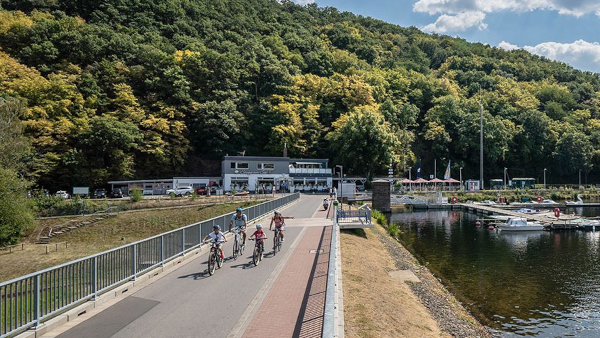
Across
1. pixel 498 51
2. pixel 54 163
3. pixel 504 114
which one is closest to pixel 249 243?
pixel 54 163

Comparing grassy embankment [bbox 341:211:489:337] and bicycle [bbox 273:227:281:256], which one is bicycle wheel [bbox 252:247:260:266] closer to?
bicycle [bbox 273:227:281:256]

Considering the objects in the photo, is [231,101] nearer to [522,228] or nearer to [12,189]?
[12,189]

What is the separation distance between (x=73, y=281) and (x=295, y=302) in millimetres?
5335

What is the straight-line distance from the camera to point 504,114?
9719 centimetres

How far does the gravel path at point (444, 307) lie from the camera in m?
13.0

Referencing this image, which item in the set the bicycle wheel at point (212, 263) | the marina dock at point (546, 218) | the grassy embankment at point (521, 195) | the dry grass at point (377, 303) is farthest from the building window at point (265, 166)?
the bicycle wheel at point (212, 263)

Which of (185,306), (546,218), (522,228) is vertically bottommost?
(522,228)

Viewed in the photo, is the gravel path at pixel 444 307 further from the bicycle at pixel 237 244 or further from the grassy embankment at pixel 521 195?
the grassy embankment at pixel 521 195

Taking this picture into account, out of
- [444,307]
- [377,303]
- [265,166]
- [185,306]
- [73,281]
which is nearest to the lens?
[73,281]

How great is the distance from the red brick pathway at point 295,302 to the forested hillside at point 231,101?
154 feet

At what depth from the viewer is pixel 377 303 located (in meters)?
12.4

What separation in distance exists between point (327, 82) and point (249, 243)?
72322 millimetres

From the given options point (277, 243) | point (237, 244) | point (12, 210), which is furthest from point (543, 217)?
point (12, 210)

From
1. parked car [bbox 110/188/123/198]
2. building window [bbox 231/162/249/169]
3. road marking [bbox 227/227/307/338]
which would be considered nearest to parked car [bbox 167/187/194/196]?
parked car [bbox 110/188/123/198]
